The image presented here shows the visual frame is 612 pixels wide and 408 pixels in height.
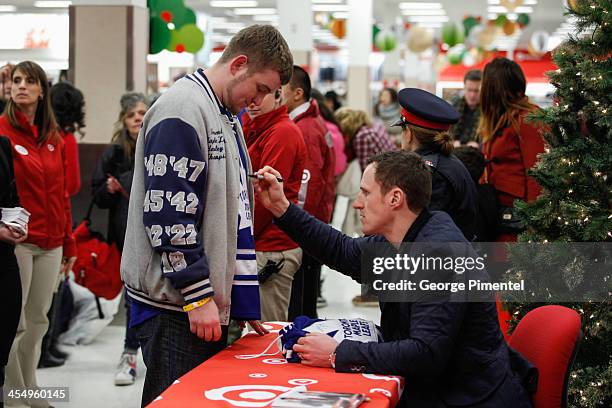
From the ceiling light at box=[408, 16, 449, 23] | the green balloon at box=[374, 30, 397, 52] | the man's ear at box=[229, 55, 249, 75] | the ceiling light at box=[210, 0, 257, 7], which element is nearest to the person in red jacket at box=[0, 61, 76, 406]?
the man's ear at box=[229, 55, 249, 75]

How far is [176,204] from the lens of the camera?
230 centimetres

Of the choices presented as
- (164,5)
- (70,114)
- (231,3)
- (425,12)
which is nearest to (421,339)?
(70,114)

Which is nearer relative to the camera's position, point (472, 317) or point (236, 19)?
point (472, 317)

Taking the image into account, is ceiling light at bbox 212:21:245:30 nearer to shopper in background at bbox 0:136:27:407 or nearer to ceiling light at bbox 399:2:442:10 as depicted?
ceiling light at bbox 399:2:442:10

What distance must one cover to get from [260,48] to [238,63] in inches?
3.1

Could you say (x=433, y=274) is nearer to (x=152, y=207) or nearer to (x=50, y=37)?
(x=152, y=207)

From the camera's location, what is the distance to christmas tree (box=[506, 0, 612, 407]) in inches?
135

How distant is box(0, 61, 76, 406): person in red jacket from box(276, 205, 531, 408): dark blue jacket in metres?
2.25

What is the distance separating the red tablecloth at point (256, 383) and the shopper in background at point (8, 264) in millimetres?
1351

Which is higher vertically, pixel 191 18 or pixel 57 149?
pixel 191 18

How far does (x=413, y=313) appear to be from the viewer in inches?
92.1

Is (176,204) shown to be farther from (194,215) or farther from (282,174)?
(282,174)

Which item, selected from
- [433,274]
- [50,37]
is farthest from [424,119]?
[50,37]

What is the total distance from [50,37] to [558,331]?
7.53 m
